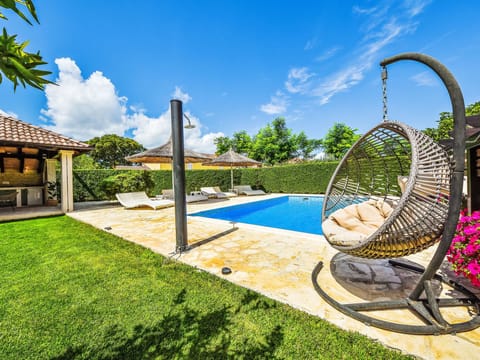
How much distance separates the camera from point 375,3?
8062 mm

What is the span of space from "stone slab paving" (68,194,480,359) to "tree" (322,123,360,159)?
36.8 metres

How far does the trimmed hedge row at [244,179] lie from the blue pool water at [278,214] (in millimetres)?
2415

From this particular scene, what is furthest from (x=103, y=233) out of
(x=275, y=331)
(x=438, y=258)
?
(x=438, y=258)

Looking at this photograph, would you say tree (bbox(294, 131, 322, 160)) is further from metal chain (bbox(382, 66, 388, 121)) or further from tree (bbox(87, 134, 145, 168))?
metal chain (bbox(382, 66, 388, 121))

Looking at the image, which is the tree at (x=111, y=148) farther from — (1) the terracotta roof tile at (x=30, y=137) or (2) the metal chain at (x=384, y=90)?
(2) the metal chain at (x=384, y=90)

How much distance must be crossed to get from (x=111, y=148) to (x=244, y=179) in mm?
39300

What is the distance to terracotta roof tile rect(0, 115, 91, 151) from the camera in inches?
338

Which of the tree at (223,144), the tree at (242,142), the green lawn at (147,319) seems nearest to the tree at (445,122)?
the green lawn at (147,319)

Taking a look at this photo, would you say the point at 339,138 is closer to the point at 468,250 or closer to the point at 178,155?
the point at 178,155

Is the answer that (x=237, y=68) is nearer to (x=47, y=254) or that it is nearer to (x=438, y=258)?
(x=47, y=254)

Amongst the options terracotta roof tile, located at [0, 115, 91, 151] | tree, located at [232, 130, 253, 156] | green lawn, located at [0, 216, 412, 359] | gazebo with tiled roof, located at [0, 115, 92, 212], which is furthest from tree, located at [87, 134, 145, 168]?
green lawn, located at [0, 216, 412, 359]

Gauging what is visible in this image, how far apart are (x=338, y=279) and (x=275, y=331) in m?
1.57

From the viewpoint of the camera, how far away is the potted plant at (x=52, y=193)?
12.3 meters

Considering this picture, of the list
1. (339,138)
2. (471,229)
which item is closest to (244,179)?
(471,229)
